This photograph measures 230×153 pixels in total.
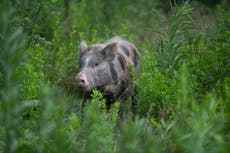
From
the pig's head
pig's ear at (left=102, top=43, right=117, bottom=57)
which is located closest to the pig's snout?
the pig's head

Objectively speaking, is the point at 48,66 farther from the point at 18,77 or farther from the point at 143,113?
the point at 18,77

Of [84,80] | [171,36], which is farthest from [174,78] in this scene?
[84,80]

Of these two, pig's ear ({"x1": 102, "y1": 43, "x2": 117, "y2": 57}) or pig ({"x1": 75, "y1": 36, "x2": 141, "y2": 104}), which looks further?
pig's ear ({"x1": 102, "y1": 43, "x2": 117, "y2": 57})

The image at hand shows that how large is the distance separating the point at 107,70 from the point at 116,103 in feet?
6.26

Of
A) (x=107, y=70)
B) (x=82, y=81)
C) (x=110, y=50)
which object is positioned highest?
(x=110, y=50)

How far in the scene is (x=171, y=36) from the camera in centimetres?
639

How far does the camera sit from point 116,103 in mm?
5621

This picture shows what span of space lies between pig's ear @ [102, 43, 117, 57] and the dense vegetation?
19.2 inches

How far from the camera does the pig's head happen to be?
720 cm

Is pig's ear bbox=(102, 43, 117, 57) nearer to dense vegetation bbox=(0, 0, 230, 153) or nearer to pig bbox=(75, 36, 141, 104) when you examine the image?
pig bbox=(75, 36, 141, 104)

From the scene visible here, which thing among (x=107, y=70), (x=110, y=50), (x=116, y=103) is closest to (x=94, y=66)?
(x=107, y=70)

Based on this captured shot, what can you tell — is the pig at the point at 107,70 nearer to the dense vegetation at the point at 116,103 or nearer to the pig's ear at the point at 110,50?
the pig's ear at the point at 110,50

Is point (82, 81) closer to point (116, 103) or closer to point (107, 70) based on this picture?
point (107, 70)

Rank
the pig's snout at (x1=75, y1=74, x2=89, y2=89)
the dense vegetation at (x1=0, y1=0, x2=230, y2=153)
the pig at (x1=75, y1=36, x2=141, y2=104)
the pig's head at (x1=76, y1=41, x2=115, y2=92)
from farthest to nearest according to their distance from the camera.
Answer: the pig at (x1=75, y1=36, x2=141, y2=104) < the pig's head at (x1=76, y1=41, x2=115, y2=92) < the pig's snout at (x1=75, y1=74, x2=89, y2=89) < the dense vegetation at (x1=0, y1=0, x2=230, y2=153)
